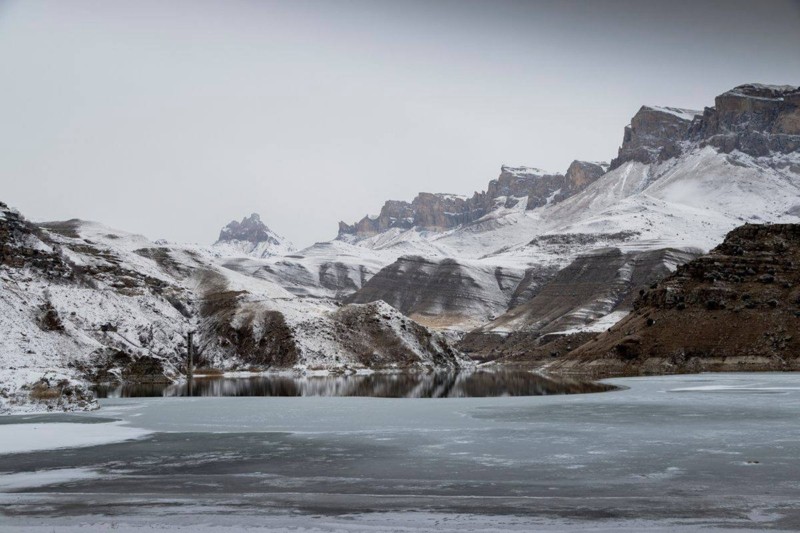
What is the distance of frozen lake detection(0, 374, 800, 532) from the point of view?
17.5 m

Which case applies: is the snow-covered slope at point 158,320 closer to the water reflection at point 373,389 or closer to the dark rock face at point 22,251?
the dark rock face at point 22,251

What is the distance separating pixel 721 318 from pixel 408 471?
87868 mm

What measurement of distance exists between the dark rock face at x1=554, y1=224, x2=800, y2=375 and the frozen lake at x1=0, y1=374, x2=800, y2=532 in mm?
56799

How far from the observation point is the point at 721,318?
10169 cm

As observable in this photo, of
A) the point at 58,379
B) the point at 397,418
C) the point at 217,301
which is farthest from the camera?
the point at 217,301

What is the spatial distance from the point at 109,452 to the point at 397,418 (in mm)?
16392

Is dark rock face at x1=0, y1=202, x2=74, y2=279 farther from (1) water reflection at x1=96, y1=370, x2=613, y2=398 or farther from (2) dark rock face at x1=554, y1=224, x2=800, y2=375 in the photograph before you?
(2) dark rock face at x1=554, y1=224, x2=800, y2=375

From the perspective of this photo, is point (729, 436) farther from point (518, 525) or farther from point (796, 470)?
point (518, 525)

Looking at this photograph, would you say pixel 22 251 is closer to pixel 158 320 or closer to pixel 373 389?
pixel 158 320

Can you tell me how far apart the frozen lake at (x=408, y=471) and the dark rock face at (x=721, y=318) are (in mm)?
56799

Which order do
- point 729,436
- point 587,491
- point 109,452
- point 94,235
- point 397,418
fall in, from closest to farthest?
point 587,491
point 109,452
point 729,436
point 397,418
point 94,235

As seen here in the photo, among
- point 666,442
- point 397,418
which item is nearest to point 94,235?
point 397,418

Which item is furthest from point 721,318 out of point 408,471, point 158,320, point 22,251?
point 22,251

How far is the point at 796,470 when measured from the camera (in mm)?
22359
